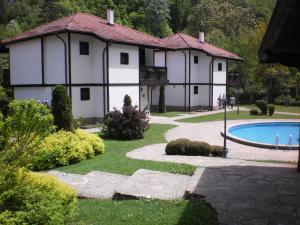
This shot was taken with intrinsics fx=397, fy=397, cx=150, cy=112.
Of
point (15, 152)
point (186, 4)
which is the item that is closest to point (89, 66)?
point (15, 152)

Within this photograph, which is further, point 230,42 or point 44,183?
point 230,42

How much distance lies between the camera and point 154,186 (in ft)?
29.2

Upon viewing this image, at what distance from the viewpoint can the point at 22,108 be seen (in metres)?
4.52

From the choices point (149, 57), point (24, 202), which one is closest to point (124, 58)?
point (149, 57)

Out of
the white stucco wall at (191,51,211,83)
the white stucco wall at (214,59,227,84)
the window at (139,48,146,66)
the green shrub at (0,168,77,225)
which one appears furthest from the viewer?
the white stucco wall at (214,59,227,84)

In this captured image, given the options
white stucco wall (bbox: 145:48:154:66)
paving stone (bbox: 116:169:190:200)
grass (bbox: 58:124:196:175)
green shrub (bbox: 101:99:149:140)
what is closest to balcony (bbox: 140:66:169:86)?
white stucco wall (bbox: 145:48:154:66)

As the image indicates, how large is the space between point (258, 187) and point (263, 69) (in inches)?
1489

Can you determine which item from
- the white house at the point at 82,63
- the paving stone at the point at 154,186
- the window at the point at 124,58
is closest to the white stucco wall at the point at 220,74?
the white house at the point at 82,63

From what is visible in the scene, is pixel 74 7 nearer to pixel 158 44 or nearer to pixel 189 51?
pixel 189 51

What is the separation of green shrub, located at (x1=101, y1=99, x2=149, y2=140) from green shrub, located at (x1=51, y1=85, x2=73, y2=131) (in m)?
2.86

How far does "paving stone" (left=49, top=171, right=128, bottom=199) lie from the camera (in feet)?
29.3

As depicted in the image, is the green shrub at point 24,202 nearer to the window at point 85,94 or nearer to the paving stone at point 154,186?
the paving stone at point 154,186

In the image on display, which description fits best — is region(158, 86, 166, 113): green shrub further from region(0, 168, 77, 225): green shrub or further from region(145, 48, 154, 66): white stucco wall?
region(0, 168, 77, 225): green shrub

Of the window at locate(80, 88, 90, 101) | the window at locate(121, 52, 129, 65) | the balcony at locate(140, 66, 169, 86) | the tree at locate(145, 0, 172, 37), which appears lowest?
the window at locate(80, 88, 90, 101)
